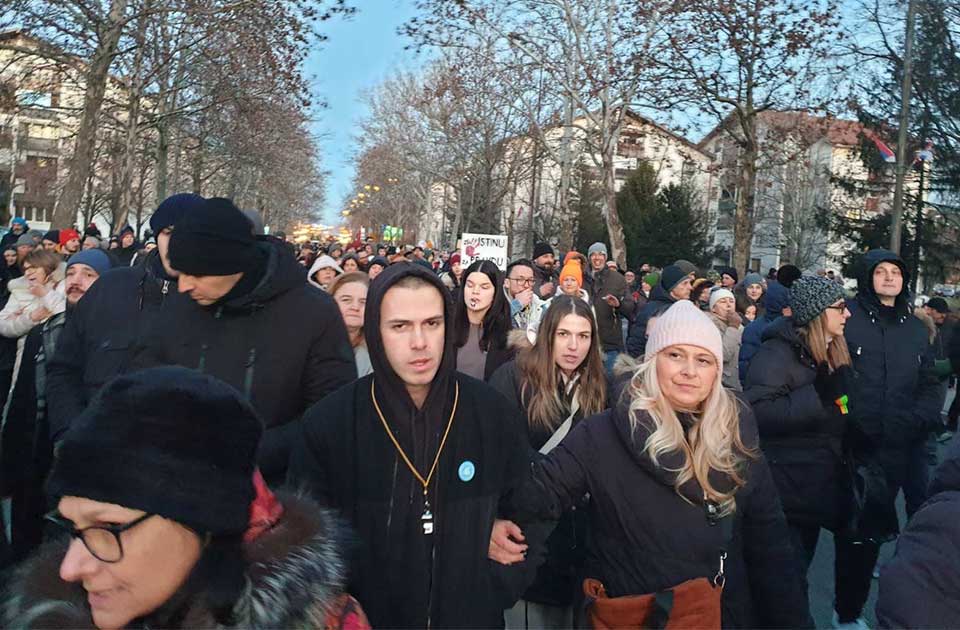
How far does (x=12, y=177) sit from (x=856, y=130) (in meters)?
44.0

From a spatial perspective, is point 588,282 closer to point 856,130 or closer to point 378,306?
point 378,306

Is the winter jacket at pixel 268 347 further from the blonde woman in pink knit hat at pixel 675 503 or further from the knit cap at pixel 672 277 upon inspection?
the knit cap at pixel 672 277

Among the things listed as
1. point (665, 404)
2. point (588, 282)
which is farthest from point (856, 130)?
point (665, 404)

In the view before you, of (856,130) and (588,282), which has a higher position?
(856,130)

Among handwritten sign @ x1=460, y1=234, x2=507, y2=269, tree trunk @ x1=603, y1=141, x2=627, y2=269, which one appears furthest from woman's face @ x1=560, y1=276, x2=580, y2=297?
tree trunk @ x1=603, y1=141, x2=627, y2=269

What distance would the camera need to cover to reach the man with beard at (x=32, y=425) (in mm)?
4930

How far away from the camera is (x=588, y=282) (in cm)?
1084

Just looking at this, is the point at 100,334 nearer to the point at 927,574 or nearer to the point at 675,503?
the point at 675,503

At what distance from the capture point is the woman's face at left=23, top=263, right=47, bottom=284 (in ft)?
20.2

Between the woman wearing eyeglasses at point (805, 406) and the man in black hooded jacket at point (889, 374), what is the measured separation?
576mm

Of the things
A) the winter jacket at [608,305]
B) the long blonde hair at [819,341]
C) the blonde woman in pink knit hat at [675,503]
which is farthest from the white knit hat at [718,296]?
the blonde woman in pink knit hat at [675,503]

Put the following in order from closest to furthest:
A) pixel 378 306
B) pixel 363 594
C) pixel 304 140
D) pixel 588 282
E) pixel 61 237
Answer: pixel 363 594 → pixel 378 306 → pixel 588 282 → pixel 61 237 → pixel 304 140

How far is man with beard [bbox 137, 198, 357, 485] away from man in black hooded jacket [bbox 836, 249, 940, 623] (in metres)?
3.34

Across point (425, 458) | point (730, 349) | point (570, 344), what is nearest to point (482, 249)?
point (730, 349)
